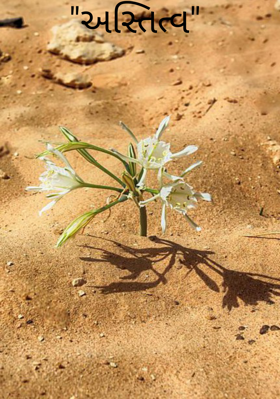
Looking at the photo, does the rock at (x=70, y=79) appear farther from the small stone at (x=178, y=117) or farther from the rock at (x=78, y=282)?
the rock at (x=78, y=282)

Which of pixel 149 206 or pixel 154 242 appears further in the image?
pixel 149 206

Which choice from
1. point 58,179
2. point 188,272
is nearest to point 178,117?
point 188,272

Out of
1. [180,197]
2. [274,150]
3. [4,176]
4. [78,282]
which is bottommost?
[4,176]

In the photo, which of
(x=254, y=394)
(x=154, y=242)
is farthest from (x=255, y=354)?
(x=154, y=242)

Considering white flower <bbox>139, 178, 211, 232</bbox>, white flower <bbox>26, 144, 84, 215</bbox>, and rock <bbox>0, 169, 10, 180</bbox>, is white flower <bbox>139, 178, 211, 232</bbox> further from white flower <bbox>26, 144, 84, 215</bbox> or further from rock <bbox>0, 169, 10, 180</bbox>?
rock <bbox>0, 169, 10, 180</bbox>

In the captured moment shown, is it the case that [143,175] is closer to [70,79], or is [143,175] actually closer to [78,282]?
[78,282]

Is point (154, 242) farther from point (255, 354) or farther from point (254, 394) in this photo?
point (254, 394)
